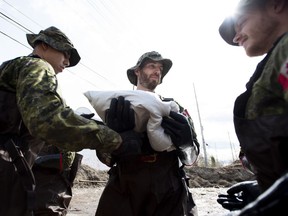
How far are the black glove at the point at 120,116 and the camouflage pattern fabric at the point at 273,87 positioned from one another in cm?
107

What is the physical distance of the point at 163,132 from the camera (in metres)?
2.02

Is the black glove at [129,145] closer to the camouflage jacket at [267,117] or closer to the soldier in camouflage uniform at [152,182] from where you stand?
the soldier in camouflage uniform at [152,182]

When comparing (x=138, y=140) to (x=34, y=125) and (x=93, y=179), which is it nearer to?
(x=34, y=125)

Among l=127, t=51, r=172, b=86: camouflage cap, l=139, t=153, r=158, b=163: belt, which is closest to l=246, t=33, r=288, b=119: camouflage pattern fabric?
l=139, t=153, r=158, b=163: belt

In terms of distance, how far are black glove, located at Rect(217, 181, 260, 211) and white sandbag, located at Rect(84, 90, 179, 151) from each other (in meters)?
0.63

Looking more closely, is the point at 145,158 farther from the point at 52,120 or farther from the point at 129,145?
the point at 52,120

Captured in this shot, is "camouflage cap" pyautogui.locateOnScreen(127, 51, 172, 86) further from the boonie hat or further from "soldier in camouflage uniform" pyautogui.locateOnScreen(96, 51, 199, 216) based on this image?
the boonie hat

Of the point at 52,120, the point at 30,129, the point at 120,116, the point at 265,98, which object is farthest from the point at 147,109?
the point at 265,98

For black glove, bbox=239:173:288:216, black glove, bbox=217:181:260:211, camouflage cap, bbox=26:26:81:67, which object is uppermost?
camouflage cap, bbox=26:26:81:67

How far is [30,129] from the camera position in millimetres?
1507

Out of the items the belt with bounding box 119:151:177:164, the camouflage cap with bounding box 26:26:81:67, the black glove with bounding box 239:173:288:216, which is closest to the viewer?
the black glove with bounding box 239:173:288:216

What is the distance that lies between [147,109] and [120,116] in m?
0.21

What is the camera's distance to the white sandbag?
1.98 m

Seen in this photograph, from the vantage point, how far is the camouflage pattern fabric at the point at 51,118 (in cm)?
150
